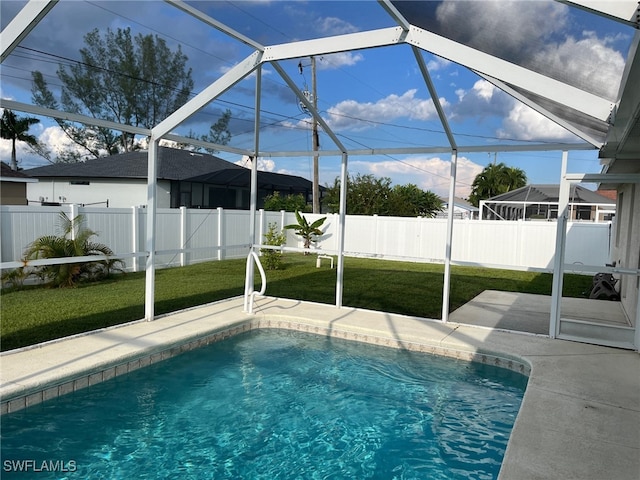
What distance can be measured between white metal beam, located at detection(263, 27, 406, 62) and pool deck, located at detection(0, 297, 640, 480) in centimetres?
380

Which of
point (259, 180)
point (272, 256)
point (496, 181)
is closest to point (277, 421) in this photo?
point (272, 256)

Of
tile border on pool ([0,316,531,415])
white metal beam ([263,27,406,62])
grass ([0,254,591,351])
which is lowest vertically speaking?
tile border on pool ([0,316,531,415])

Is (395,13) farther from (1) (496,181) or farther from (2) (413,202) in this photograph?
(1) (496,181)

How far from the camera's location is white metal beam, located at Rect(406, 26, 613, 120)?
3.84 meters

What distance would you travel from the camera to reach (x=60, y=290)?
901 centimetres

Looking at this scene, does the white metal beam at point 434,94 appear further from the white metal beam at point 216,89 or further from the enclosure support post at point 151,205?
the enclosure support post at point 151,205

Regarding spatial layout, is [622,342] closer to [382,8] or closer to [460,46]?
[460,46]

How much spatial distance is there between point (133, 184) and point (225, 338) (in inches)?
478

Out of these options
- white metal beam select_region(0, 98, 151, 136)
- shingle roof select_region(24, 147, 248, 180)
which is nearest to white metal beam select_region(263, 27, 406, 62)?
white metal beam select_region(0, 98, 151, 136)

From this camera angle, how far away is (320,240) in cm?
1758

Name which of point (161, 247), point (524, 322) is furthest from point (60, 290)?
point (524, 322)

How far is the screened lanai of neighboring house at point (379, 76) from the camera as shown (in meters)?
3.54

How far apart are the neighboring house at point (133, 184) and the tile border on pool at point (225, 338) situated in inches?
346

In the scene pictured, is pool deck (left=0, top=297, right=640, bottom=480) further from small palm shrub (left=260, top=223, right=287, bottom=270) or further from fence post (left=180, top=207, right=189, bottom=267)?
fence post (left=180, top=207, right=189, bottom=267)
